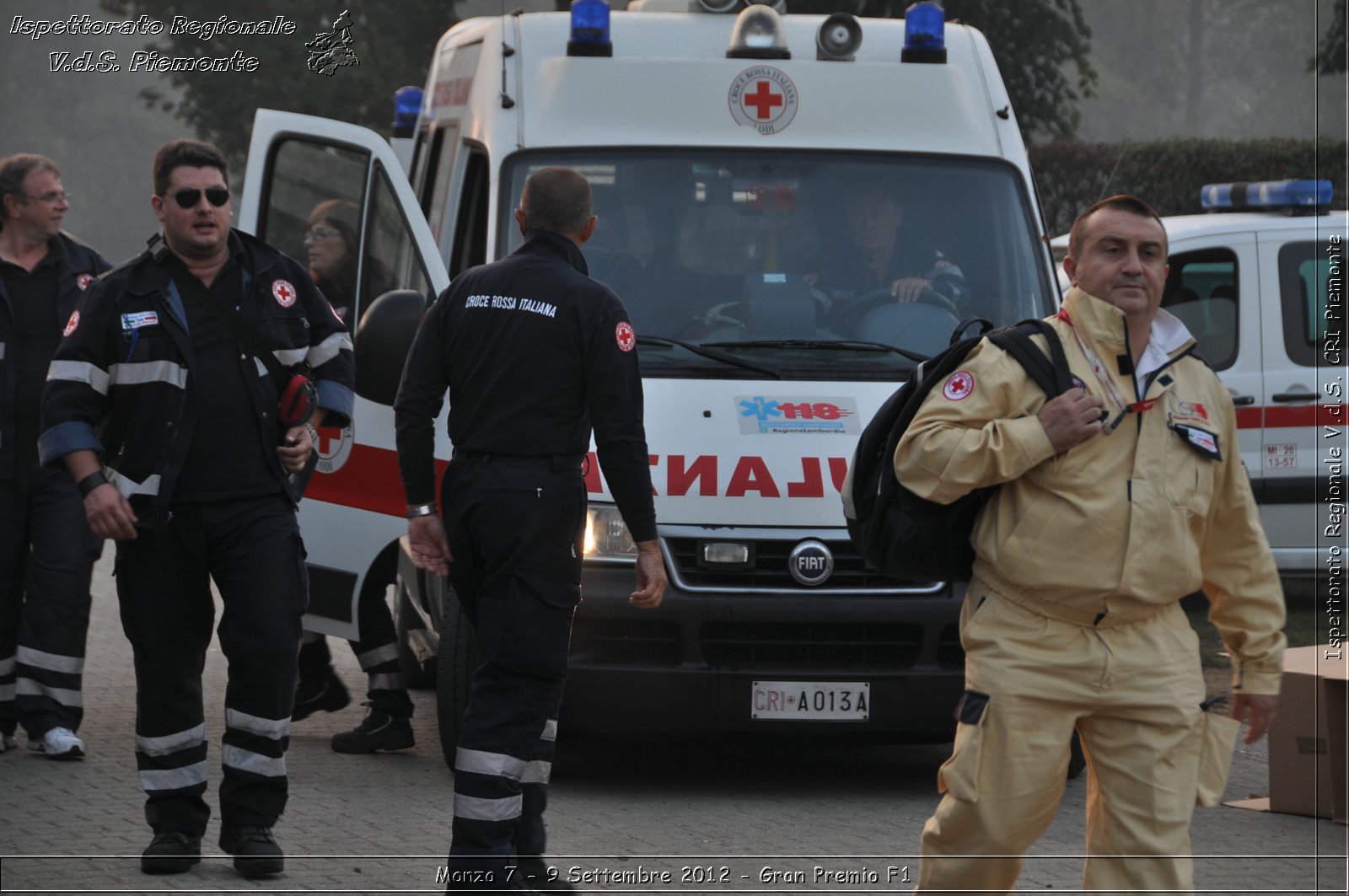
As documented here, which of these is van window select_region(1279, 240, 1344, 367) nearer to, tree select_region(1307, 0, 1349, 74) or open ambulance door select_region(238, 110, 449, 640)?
tree select_region(1307, 0, 1349, 74)

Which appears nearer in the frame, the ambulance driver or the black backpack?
the black backpack

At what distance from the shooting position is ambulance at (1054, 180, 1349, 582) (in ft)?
34.9

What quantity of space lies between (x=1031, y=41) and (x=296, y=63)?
509 centimetres

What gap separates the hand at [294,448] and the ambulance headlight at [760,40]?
8.86 feet

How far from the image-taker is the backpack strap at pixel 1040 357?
3.94m

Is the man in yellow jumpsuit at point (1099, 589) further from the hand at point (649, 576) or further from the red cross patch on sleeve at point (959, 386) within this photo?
the hand at point (649, 576)

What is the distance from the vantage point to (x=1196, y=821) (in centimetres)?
642

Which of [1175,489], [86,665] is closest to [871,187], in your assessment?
[1175,489]

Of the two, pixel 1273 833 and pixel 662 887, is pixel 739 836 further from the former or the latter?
pixel 1273 833

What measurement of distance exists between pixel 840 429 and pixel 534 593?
176 cm

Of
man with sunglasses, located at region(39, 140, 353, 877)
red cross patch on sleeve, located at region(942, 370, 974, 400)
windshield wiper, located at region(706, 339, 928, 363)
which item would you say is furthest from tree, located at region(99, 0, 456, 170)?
red cross patch on sleeve, located at region(942, 370, 974, 400)

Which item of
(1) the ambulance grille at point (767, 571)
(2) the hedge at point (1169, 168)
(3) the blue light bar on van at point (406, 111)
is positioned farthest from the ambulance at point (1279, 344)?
(2) the hedge at point (1169, 168)

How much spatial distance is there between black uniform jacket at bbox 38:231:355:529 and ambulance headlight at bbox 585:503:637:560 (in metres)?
1.17

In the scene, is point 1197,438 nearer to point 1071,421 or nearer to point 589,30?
point 1071,421
